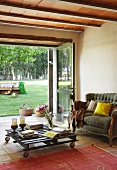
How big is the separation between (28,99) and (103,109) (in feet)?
22.8

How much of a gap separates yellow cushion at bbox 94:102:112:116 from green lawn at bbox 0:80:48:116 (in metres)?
4.33

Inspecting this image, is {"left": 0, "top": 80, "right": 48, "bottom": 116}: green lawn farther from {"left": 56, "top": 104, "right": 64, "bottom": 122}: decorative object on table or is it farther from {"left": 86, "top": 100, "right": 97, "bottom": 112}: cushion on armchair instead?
{"left": 86, "top": 100, "right": 97, "bottom": 112}: cushion on armchair

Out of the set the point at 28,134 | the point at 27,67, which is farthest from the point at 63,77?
the point at 27,67

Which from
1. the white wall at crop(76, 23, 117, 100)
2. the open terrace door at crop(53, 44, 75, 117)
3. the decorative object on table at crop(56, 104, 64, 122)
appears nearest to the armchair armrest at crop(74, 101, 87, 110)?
the white wall at crop(76, 23, 117, 100)

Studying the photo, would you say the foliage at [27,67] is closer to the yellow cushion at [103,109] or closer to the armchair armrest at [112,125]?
the yellow cushion at [103,109]

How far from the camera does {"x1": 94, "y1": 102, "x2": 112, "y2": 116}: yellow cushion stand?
4.56 meters

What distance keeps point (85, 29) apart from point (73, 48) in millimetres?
677

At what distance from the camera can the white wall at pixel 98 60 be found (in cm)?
532

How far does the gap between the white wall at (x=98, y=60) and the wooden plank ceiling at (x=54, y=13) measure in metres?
0.32

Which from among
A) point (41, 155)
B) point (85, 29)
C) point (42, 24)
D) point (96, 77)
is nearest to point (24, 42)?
point (42, 24)

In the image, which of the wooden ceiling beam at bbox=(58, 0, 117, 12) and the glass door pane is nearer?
the wooden ceiling beam at bbox=(58, 0, 117, 12)

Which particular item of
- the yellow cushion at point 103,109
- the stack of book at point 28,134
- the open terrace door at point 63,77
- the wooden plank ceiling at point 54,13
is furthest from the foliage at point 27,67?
the stack of book at point 28,134

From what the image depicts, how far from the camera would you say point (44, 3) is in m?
4.07

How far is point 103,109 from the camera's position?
4.61 meters
